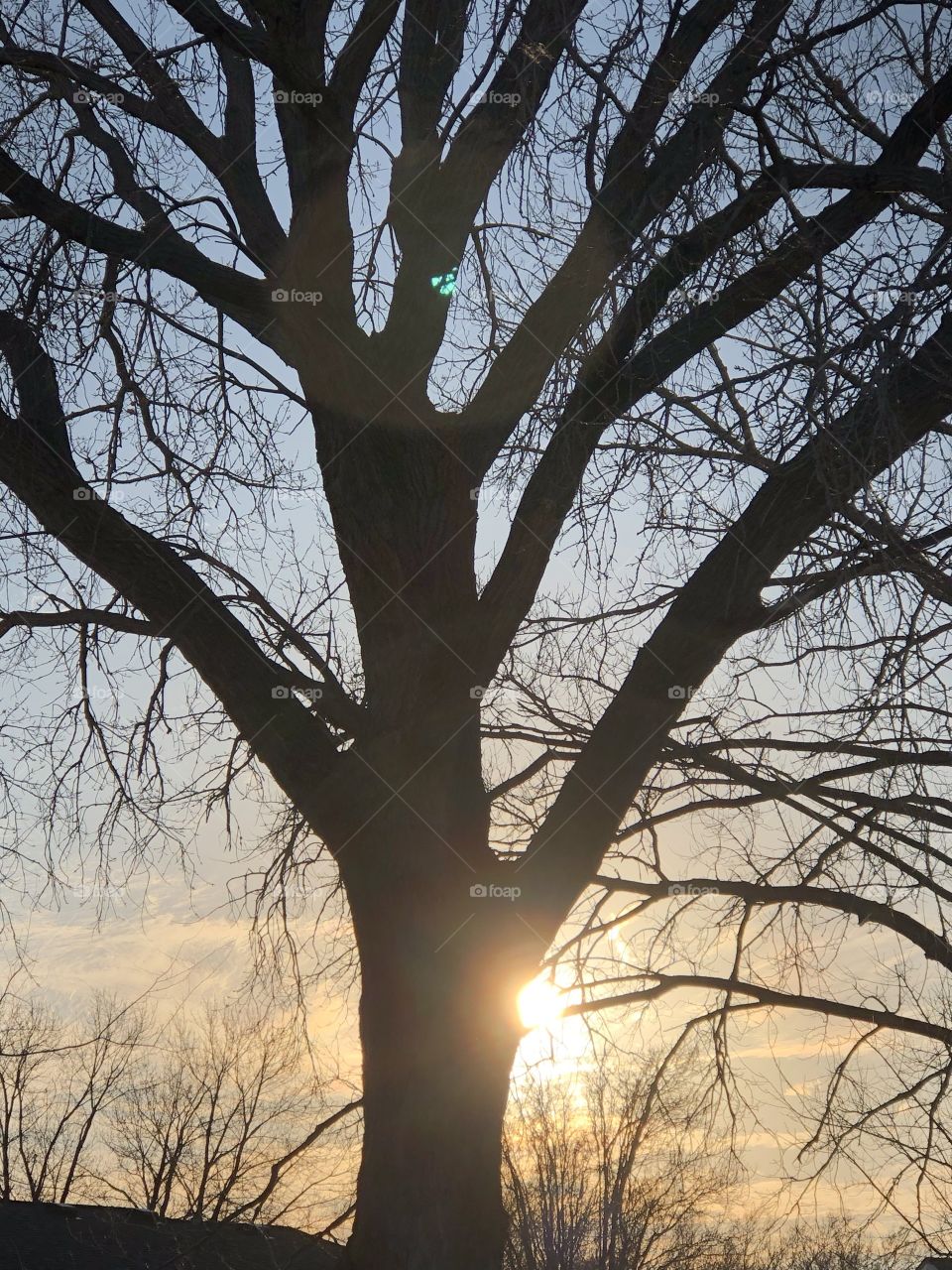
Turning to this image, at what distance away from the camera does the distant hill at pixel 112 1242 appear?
8.79m

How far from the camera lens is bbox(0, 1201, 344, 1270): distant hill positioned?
28.8 ft

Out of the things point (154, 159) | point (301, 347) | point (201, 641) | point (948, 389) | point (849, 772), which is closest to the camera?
point (948, 389)

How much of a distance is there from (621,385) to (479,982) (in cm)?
239

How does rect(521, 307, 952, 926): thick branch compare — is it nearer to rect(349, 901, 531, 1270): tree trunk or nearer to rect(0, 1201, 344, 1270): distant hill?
rect(349, 901, 531, 1270): tree trunk

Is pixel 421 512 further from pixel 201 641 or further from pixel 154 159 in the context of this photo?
pixel 154 159

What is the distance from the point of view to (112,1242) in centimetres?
1035

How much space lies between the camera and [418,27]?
224 inches

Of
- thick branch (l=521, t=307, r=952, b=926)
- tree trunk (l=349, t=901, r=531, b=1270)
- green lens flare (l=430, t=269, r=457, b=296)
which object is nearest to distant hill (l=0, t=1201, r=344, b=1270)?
tree trunk (l=349, t=901, r=531, b=1270)

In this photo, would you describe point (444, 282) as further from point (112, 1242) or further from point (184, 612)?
point (112, 1242)

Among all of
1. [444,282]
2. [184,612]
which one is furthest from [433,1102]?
[444,282]

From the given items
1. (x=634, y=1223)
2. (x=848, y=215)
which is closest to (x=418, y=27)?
(x=848, y=215)

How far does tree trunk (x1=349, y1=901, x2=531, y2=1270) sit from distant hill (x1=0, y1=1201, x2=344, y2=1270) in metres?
3.87

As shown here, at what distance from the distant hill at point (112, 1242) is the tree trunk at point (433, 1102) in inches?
152

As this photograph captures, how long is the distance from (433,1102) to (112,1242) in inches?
309
